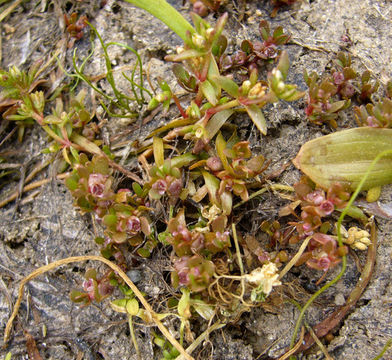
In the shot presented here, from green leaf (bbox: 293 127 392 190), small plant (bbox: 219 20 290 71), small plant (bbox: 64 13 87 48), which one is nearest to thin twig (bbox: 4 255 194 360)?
green leaf (bbox: 293 127 392 190)

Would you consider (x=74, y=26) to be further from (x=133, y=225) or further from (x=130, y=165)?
(x=133, y=225)

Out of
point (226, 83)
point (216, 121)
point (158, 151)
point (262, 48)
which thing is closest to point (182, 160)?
point (158, 151)

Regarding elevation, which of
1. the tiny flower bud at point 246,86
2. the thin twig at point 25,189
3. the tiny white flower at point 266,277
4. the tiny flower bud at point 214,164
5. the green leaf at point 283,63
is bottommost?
the tiny white flower at point 266,277

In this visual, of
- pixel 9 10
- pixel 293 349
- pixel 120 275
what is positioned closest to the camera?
pixel 293 349

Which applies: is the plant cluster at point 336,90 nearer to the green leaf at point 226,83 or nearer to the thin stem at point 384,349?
the green leaf at point 226,83

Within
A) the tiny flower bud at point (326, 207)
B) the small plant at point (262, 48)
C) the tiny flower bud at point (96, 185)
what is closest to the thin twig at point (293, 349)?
the tiny flower bud at point (326, 207)

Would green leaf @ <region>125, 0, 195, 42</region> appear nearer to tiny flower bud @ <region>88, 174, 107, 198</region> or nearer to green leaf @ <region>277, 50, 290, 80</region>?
green leaf @ <region>277, 50, 290, 80</region>

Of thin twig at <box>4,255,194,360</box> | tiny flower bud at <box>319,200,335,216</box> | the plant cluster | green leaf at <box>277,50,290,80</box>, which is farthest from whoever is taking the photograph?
the plant cluster

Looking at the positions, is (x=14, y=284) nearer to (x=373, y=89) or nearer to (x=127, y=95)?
(x=127, y=95)

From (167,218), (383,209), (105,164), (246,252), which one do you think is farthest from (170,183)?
(383,209)
